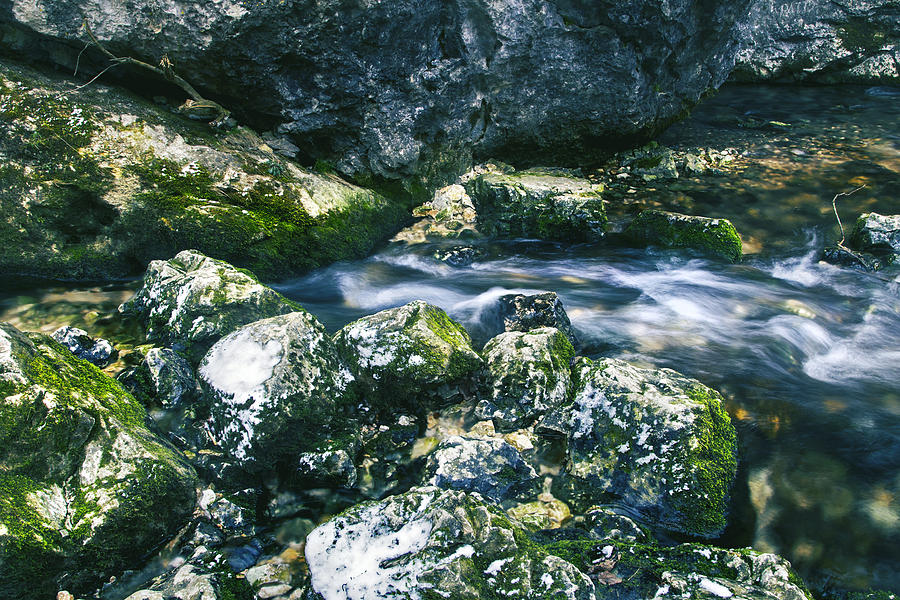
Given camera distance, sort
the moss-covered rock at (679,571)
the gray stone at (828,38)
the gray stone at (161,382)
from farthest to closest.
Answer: the gray stone at (828,38) → the gray stone at (161,382) → the moss-covered rock at (679,571)

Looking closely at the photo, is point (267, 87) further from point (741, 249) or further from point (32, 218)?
point (741, 249)

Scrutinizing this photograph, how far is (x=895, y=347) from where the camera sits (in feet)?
18.2

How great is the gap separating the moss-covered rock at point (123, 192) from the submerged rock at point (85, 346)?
5.09ft

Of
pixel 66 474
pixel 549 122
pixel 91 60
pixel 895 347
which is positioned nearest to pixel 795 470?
pixel 895 347

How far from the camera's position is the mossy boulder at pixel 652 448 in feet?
11.6

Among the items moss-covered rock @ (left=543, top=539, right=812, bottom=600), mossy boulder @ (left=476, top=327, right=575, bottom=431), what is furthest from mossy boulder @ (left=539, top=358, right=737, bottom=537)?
moss-covered rock @ (left=543, top=539, right=812, bottom=600)

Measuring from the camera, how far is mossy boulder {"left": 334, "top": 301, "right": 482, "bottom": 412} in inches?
167

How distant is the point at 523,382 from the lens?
14.3 ft

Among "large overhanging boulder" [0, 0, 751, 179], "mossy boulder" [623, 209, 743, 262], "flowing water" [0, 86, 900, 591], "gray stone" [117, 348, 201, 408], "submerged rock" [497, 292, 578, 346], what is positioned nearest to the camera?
"flowing water" [0, 86, 900, 591]

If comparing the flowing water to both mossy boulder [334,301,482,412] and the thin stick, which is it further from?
mossy boulder [334,301,482,412]

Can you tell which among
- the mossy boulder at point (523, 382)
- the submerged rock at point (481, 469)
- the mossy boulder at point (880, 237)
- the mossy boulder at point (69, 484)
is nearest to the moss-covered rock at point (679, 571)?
the submerged rock at point (481, 469)

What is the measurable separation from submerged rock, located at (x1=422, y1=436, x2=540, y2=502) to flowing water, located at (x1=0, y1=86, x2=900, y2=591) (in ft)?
4.45

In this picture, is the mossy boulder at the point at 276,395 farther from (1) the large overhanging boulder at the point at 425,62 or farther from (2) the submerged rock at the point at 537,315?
(1) the large overhanging boulder at the point at 425,62

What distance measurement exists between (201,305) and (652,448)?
143 inches
